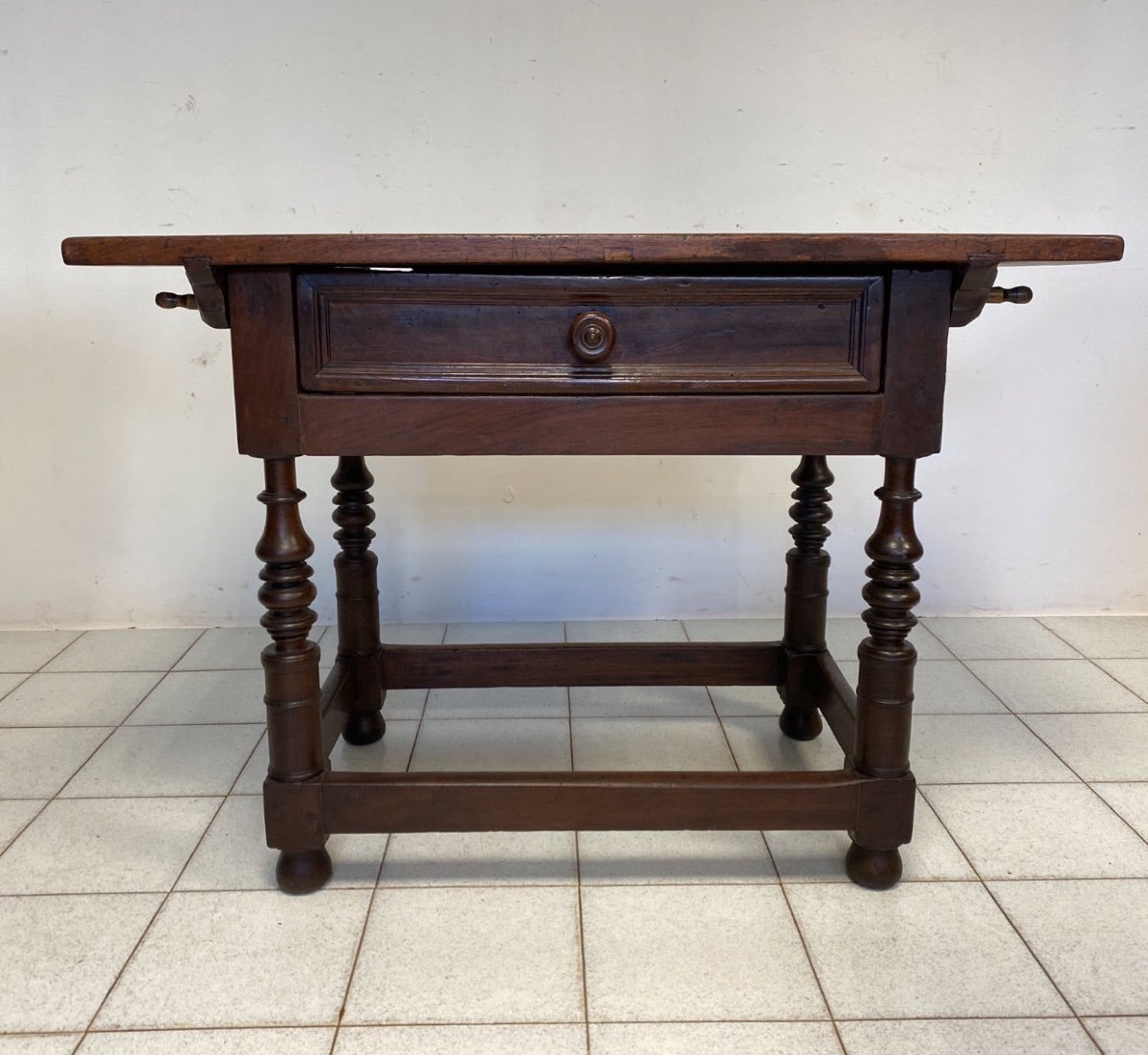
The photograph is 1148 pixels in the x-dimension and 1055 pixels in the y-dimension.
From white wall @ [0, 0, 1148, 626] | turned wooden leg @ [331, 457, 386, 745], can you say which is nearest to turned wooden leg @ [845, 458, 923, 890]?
turned wooden leg @ [331, 457, 386, 745]

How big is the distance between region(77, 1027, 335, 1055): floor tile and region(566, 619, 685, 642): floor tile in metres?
1.63

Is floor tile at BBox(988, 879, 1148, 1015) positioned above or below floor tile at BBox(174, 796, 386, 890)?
above

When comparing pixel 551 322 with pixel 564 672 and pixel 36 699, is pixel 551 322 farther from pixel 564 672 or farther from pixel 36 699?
pixel 36 699

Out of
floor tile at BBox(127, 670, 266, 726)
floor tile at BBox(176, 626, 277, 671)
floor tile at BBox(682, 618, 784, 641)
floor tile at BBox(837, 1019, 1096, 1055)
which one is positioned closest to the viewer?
floor tile at BBox(837, 1019, 1096, 1055)

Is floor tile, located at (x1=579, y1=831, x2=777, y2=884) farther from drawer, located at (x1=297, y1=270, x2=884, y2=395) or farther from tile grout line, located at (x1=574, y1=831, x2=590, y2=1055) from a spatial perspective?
drawer, located at (x1=297, y1=270, x2=884, y2=395)

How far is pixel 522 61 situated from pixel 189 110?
0.94 m

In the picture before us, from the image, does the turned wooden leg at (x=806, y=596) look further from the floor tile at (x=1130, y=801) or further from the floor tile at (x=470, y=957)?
the floor tile at (x=470, y=957)

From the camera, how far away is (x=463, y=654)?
7.34ft

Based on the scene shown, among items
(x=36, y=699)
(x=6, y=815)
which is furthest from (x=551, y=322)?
(x=36, y=699)

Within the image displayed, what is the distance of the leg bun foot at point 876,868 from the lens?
1677mm

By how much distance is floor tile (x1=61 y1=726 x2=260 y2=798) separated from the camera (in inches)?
80.4

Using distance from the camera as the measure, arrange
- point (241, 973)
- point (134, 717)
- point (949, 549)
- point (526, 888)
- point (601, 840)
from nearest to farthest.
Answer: point (241, 973) → point (526, 888) → point (601, 840) → point (134, 717) → point (949, 549)

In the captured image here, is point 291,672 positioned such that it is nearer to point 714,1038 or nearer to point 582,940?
point 582,940

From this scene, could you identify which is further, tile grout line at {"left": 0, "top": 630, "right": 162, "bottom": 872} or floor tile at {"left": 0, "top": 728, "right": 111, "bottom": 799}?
floor tile at {"left": 0, "top": 728, "right": 111, "bottom": 799}
